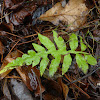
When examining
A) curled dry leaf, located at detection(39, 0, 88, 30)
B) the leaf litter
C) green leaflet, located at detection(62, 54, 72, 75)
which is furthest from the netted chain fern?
curled dry leaf, located at detection(39, 0, 88, 30)

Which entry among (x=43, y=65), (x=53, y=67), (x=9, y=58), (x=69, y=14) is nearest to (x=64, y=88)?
(x=53, y=67)

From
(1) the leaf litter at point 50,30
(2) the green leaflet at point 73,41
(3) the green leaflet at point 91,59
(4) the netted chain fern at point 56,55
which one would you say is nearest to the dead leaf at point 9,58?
(1) the leaf litter at point 50,30

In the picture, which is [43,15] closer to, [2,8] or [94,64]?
[2,8]

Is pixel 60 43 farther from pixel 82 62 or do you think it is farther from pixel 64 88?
pixel 64 88

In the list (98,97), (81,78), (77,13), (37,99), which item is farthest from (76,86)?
(77,13)

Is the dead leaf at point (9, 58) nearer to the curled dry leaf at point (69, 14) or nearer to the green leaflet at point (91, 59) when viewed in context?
the curled dry leaf at point (69, 14)

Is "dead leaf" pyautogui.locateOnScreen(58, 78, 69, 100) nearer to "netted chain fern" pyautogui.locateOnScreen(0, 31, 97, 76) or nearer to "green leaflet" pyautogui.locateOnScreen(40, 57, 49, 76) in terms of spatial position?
"netted chain fern" pyautogui.locateOnScreen(0, 31, 97, 76)

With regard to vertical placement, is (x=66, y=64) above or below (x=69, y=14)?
below
